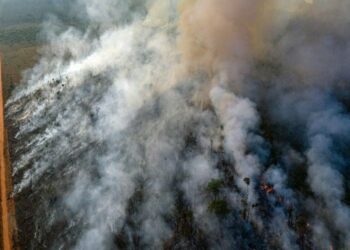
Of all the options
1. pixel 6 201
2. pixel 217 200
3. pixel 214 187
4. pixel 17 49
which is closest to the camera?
pixel 217 200

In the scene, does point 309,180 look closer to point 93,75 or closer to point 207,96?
point 207,96

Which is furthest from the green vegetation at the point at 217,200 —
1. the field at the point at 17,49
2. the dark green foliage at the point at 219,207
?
the field at the point at 17,49

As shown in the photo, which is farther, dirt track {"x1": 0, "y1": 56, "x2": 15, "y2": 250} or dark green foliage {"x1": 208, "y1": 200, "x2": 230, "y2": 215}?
dirt track {"x1": 0, "y1": 56, "x2": 15, "y2": 250}

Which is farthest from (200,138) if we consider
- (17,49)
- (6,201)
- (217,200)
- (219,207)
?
(17,49)

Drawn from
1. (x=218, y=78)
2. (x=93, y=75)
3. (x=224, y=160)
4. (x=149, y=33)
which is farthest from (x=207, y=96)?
(x=149, y=33)

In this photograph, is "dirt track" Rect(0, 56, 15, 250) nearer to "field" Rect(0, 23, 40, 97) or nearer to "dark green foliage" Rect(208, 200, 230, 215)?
"field" Rect(0, 23, 40, 97)

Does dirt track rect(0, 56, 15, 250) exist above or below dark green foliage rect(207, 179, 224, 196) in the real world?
below

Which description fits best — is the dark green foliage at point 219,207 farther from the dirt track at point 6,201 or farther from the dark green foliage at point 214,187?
the dirt track at point 6,201

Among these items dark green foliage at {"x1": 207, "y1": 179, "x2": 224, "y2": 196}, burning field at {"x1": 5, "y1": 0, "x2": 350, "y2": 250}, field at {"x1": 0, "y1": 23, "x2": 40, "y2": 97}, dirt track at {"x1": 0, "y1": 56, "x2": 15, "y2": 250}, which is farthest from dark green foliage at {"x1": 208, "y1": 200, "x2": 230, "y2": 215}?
field at {"x1": 0, "y1": 23, "x2": 40, "y2": 97}

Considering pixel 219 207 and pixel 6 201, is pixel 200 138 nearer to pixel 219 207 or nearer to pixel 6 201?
pixel 219 207
